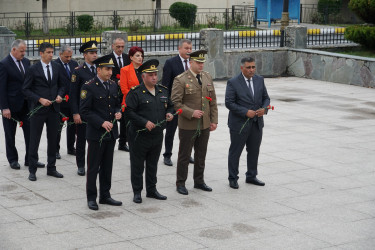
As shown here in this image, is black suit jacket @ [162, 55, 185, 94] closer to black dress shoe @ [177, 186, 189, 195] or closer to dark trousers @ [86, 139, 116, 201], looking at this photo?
black dress shoe @ [177, 186, 189, 195]

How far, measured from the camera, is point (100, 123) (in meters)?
8.11

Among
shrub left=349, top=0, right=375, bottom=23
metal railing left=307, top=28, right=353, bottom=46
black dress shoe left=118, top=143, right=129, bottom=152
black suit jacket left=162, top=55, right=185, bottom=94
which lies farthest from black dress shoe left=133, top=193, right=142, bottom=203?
metal railing left=307, top=28, right=353, bottom=46

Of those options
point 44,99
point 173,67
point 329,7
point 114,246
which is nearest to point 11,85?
point 44,99

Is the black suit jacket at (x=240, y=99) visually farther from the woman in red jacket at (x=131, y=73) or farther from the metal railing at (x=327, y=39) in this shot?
the metal railing at (x=327, y=39)

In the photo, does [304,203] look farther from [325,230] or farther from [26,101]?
[26,101]

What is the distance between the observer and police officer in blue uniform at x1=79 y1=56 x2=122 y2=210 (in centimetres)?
818

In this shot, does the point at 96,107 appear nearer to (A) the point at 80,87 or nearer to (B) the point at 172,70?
(A) the point at 80,87

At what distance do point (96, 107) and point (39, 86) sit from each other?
5.70ft

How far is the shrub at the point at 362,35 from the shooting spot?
21.6 meters

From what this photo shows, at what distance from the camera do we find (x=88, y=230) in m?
7.42

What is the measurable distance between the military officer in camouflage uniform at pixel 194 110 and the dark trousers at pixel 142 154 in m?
0.51

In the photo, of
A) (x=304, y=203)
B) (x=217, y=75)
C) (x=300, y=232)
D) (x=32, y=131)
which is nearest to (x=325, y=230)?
(x=300, y=232)

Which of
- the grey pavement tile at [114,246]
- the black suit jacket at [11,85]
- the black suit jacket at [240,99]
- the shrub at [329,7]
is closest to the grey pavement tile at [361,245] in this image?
the grey pavement tile at [114,246]

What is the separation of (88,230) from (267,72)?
1504 cm
